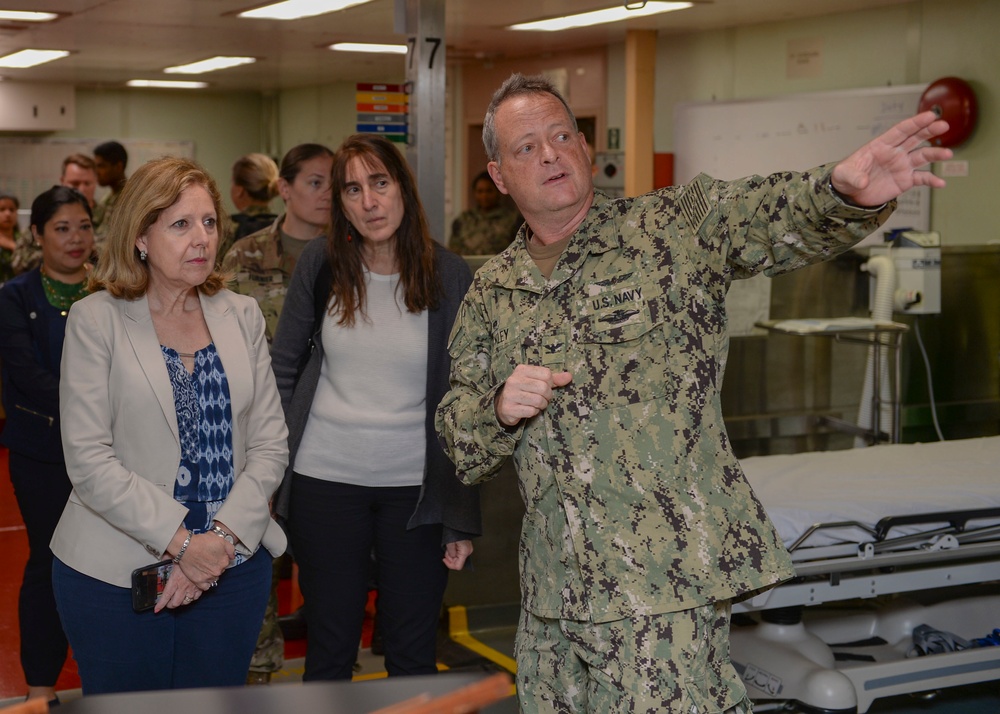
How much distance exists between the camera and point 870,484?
3562 mm

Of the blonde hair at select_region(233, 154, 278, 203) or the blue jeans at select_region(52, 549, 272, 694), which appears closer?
the blue jeans at select_region(52, 549, 272, 694)

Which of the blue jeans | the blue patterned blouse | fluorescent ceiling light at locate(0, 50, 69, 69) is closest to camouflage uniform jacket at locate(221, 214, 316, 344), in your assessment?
the blue patterned blouse

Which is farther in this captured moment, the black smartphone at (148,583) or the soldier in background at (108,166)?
the soldier in background at (108,166)

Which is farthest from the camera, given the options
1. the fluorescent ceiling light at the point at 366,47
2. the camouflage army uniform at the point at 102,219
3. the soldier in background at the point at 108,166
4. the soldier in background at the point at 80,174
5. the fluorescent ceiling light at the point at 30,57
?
A: the fluorescent ceiling light at the point at 30,57

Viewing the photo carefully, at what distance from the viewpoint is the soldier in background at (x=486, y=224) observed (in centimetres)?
734

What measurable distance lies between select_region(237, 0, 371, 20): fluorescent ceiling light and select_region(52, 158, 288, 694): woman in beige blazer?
4.64m

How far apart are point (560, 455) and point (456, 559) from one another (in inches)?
35.9

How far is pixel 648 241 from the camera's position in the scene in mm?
2053

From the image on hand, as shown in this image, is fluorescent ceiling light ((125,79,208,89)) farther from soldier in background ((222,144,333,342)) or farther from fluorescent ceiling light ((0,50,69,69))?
soldier in background ((222,144,333,342))

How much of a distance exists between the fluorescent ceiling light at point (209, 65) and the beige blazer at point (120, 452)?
315 inches

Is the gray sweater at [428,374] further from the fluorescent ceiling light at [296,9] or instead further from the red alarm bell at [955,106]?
the red alarm bell at [955,106]

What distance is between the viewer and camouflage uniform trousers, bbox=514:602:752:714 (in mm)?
1969

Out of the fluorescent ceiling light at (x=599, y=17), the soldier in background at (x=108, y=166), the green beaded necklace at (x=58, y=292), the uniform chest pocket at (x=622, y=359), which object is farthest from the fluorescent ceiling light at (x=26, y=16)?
the uniform chest pocket at (x=622, y=359)

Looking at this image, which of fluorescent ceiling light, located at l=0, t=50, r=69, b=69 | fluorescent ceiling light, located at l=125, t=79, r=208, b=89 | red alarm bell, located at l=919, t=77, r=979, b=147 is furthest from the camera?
fluorescent ceiling light, located at l=125, t=79, r=208, b=89
